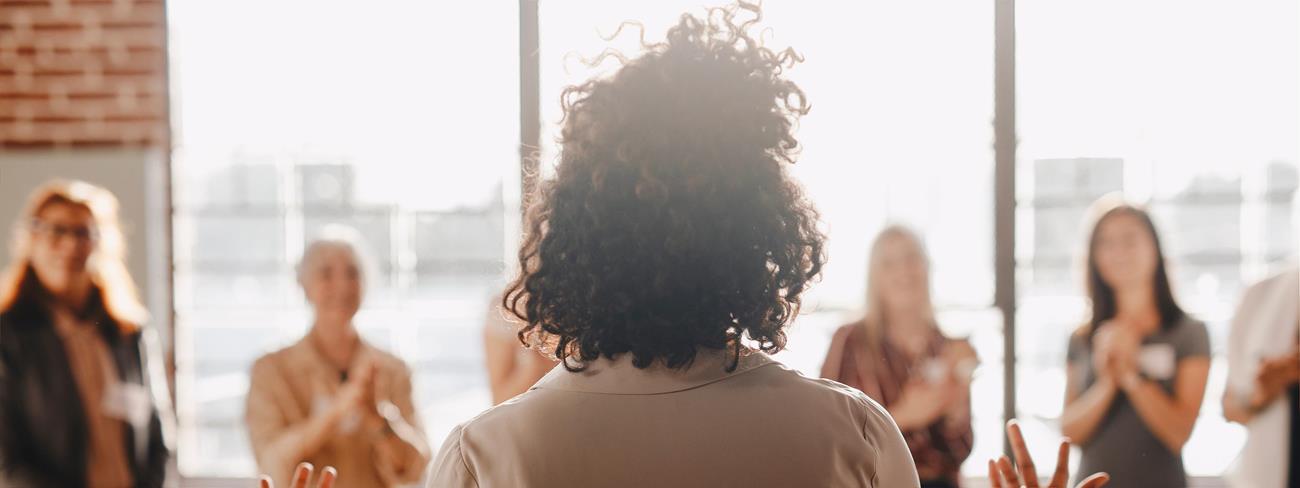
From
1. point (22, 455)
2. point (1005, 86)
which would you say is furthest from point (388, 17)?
point (1005, 86)

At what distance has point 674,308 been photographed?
91cm

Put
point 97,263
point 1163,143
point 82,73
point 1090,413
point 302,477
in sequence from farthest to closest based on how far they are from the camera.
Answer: point 1163,143 < point 82,73 < point 97,263 < point 1090,413 < point 302,477

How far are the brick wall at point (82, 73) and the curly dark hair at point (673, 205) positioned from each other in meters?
3.21

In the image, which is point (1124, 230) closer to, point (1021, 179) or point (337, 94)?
point (1021, 179)

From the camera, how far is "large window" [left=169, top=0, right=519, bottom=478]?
12.6ft

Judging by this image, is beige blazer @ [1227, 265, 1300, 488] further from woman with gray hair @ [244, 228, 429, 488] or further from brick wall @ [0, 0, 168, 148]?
brick wall @ [0, 0, 168, 148]

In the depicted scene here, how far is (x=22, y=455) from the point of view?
112 inches

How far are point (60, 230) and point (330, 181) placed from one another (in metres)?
1.16

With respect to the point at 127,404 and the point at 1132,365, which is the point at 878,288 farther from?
the point at 127,404

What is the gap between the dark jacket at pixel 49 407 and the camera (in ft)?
9.32

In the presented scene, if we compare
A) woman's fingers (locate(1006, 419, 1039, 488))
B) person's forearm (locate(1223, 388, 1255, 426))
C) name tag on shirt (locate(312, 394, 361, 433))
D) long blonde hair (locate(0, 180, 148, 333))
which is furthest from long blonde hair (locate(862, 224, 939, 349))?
long blonde hair (locate(0, 180, 148, 333))

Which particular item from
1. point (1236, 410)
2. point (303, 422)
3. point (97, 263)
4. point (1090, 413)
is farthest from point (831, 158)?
point (97, 263)

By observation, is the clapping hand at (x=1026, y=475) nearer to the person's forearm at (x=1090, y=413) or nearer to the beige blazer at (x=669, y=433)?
the beige blazer at (x=669, y=433)

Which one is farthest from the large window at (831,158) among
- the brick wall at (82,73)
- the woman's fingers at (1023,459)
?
the woman's fingers at (1023,459)
